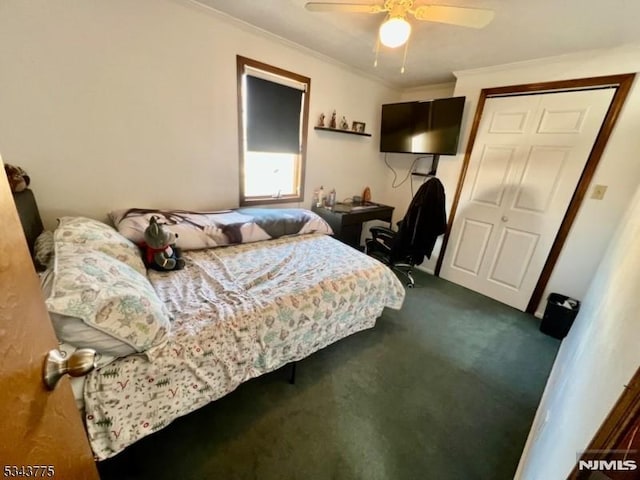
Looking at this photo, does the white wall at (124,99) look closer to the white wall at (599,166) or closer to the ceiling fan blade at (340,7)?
the ceiling fan blade at (340,7)

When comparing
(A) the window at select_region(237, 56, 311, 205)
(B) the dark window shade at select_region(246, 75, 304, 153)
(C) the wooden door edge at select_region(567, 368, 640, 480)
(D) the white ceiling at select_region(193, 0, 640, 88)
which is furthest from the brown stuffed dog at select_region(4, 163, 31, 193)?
(C) the wooden door edge at select_region(567, 368, 640, 480)

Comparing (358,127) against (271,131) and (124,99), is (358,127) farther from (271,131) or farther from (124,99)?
(124,99)

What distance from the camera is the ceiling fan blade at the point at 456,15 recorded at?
1359mm

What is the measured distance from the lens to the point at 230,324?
4.04 ft

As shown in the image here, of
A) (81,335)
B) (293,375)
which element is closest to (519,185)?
(293,375)

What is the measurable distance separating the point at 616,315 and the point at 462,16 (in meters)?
1.63

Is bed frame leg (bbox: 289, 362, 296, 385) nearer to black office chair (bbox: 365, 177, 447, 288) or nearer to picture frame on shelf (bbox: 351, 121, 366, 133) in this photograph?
black office chair (bbox: 365, 177, 447, 288)

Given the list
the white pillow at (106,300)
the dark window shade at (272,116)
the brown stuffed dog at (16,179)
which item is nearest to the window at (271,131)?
the dark window shade at (272,116)

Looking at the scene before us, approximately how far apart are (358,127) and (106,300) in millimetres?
3193

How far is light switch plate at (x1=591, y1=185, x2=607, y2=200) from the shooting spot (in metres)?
2.12

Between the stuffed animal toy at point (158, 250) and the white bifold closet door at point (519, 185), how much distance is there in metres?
3.02

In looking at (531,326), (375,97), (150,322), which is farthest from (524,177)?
(150,322)

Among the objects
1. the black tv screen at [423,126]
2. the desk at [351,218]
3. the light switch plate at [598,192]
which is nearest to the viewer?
the light switch plate at [598,192]

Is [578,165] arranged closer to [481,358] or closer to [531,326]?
[531,326]
